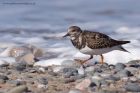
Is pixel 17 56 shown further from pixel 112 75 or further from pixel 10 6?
pixel 10 6

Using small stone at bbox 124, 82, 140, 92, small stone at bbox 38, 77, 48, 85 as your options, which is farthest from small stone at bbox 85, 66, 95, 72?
small stone at bbox 124, 82, 140, 92

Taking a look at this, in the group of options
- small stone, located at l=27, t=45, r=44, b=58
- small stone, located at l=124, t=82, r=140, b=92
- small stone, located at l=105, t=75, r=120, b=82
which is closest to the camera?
small stone, located at l=124, t=82, r=140, b=92

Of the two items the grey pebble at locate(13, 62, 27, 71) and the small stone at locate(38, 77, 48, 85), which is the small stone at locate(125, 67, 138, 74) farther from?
the grey pebble at locate(13, 62, 27, 71)

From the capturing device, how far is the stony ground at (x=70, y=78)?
5352 millimetres

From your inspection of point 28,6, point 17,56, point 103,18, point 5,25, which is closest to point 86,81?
point 17,56

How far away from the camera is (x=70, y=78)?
5.82m

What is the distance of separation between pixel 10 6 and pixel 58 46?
4182mm

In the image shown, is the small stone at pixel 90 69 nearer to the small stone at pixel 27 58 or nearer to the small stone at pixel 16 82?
the small stone at pixel 16 82

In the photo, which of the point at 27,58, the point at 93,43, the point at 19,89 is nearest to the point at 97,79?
the point at 19,89

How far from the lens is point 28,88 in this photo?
5.42 meters

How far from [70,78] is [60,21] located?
16.8ft

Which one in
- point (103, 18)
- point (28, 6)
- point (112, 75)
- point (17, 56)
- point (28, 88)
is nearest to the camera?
point (28, 88)

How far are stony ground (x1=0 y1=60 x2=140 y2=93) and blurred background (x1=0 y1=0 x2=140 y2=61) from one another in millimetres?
1212

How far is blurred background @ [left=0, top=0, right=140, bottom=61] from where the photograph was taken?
8.77 metres
